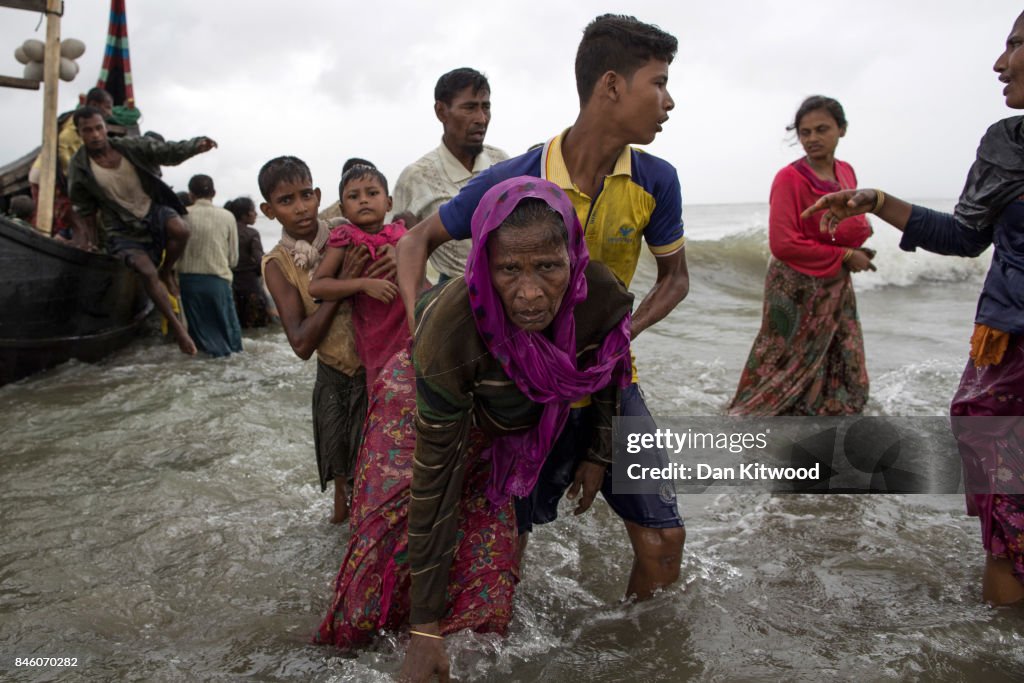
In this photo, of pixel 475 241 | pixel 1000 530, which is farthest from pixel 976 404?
pixel 475 241

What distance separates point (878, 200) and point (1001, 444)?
898 mm

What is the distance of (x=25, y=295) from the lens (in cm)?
684

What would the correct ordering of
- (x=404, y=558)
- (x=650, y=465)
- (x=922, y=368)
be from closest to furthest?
(x=404, y=558), (x=650, y=465), (x=922, y=368)

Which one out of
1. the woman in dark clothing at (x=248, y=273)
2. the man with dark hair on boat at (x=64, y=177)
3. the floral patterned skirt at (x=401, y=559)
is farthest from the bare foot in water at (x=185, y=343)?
the floral patterned skirt at (x=401, y=559)

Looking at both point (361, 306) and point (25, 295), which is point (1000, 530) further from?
point (25, 295)

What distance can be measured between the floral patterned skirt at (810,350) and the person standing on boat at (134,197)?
485 centimetres

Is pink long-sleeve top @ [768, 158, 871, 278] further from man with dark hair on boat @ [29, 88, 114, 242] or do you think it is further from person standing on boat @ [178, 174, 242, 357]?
man with dark hair on boat @ [29, 88, 114, 242]

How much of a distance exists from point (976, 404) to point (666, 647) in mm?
1318

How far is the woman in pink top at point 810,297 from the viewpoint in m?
5.03

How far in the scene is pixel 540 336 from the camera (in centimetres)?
213

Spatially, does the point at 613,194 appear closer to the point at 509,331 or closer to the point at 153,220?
the point at 509,331

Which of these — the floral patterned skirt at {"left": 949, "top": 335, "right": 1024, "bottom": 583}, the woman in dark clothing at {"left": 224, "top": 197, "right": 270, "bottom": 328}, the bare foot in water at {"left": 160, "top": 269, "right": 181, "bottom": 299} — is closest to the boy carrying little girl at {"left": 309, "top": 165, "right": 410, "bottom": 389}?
the floral patterned skirt at {"left": 949, "top": 335, "right": 1024, "bottom": 583}

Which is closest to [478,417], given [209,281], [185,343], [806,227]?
[806,227]

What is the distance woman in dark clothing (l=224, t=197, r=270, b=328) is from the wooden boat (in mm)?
1476
